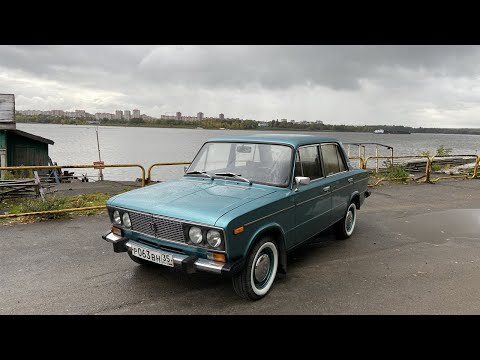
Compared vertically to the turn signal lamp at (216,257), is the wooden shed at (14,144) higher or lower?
higher

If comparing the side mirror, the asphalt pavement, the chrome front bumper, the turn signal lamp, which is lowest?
the asphalt pavement

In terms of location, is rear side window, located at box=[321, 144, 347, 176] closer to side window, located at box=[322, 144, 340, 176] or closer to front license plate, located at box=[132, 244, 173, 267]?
side window, located at box=[322, 144, 340, 176]

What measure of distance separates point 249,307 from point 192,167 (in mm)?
2231

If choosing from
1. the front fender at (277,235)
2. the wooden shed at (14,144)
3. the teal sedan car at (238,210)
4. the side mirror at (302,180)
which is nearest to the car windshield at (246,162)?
the teal sedan car at (238,210)

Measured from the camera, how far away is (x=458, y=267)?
15.8ft

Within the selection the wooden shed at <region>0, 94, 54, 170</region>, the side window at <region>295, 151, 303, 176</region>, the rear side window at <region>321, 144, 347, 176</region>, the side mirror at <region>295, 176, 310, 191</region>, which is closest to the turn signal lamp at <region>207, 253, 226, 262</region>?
the side mirror at <region>295, 176, 310, 191</region>

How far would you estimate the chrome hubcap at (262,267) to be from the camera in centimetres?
370

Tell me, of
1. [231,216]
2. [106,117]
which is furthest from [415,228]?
[106,117]

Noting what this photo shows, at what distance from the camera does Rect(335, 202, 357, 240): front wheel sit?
5.88m

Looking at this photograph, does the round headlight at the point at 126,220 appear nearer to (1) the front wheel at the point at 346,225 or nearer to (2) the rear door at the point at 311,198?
(2) the rear door at the point at 311,198

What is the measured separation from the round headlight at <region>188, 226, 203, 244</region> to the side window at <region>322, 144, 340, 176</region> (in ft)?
8.65

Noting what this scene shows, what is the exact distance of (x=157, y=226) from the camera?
11.7 ft

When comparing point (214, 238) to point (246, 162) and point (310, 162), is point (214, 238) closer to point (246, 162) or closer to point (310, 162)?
point (246, 162)

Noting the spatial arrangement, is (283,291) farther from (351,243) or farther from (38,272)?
(38,272)
